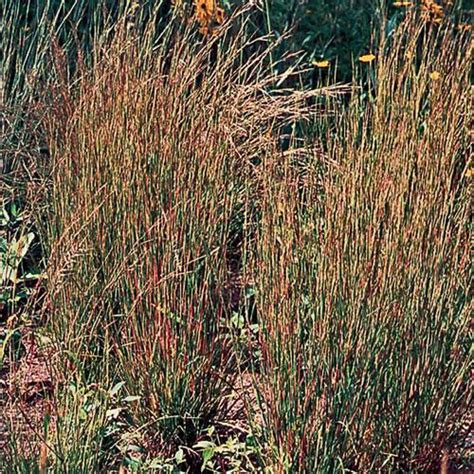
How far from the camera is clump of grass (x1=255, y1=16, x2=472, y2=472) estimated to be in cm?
257

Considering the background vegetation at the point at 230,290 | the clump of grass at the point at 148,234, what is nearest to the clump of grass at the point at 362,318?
the background vegetation at the point at 230,290

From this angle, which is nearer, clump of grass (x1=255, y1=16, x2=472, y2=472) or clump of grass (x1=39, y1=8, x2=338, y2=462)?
clump of grass (x1=255, y1=16, x2=472, y2=472)

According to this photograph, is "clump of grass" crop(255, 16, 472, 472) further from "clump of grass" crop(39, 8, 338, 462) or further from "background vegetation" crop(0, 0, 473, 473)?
"clump of grass" crop(39, 8, 338, 462)

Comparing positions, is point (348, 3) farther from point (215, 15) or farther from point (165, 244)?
point (165, 244)

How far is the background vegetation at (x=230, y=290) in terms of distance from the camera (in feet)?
8.47

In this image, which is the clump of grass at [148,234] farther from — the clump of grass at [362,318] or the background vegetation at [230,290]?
the clump of grass at [362,318]

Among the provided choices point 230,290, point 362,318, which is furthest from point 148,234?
point 362,318

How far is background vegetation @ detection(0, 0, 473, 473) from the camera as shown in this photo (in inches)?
102

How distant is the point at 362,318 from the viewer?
257 centimetres

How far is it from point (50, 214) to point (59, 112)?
1.28 ft

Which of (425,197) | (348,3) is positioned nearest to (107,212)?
(425,197)

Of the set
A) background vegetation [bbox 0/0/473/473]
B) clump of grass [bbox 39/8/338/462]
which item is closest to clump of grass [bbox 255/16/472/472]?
background vegetation [bbox 0/0/473/473]

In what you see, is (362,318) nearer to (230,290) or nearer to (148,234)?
(230,290)

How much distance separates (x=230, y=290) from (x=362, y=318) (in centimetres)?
60
